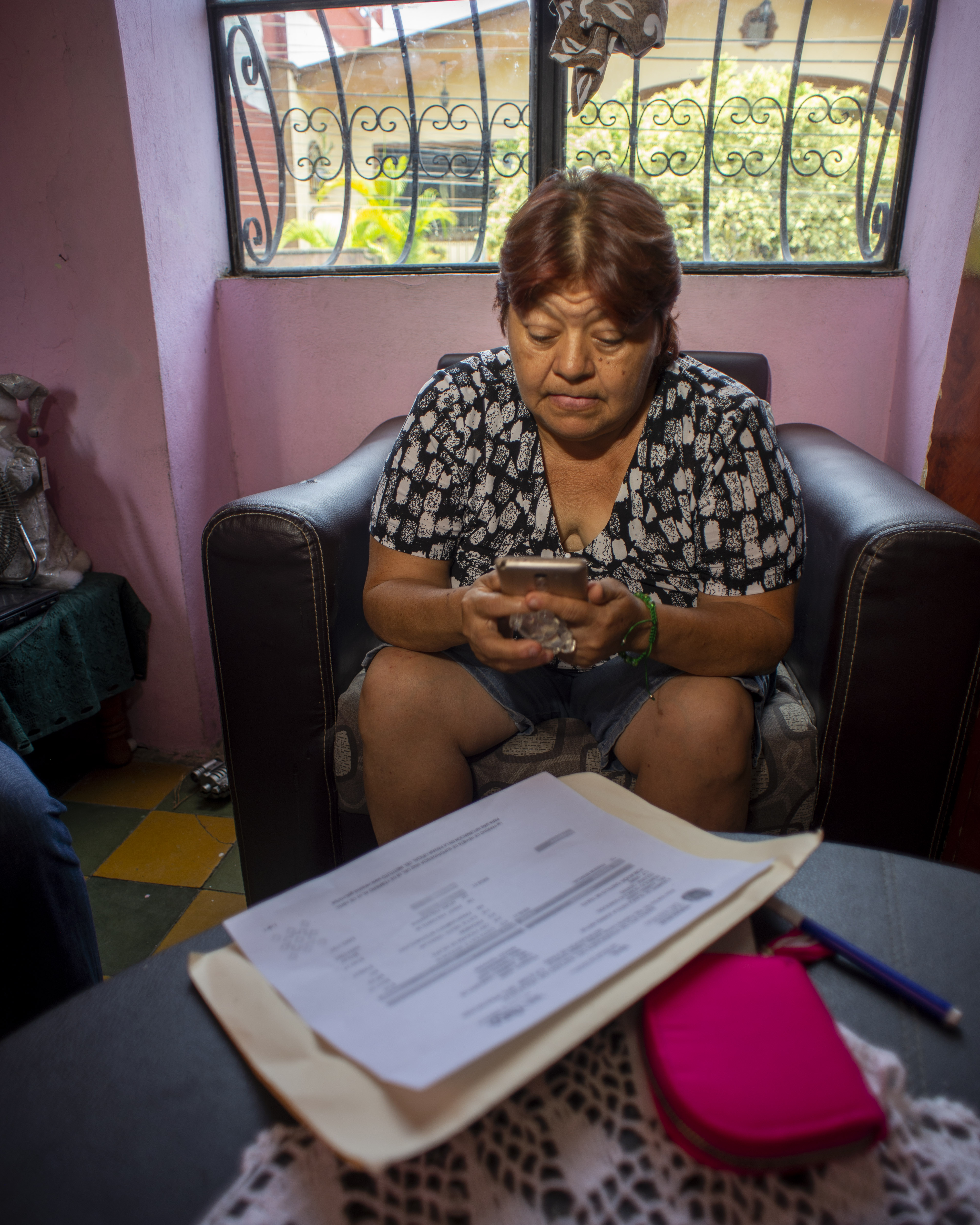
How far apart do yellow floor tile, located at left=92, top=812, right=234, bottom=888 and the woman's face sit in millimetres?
1110

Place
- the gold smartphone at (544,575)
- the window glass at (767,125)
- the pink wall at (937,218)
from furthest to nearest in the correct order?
the window glass at (767,125), the pink wall at (937,218), the gold smartphone at (544,575)

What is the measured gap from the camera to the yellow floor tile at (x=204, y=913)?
4.47ft

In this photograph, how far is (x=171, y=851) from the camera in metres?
1.59

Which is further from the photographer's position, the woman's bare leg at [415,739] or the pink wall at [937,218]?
the pink wall at [937,218]

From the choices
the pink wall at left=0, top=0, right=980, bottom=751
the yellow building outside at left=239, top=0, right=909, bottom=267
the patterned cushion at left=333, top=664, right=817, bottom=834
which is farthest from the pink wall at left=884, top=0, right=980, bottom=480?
the patterned cushion at left=333, top=664, right=817, bottom=834

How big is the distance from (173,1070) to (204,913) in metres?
1.01

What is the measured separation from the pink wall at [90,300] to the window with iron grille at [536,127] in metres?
0.38

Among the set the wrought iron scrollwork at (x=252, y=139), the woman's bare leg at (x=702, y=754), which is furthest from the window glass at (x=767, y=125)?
the woman's bare leg at (x=702, y=754)

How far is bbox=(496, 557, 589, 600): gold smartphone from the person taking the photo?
74 centimetres

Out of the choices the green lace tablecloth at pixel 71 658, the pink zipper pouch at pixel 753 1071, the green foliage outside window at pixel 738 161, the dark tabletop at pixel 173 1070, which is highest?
the green foliage outside window at pixel 738 161

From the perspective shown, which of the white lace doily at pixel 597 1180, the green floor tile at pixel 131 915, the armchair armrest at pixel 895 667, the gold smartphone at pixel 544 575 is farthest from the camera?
the green floor tile at pixel 131 915

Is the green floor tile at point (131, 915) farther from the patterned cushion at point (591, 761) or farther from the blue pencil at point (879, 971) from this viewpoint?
the blue pencil at point (879, 971)

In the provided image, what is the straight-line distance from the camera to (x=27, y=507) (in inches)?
63.9

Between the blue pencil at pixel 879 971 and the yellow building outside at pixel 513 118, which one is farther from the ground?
the yellow building outside at pixel 513 118
